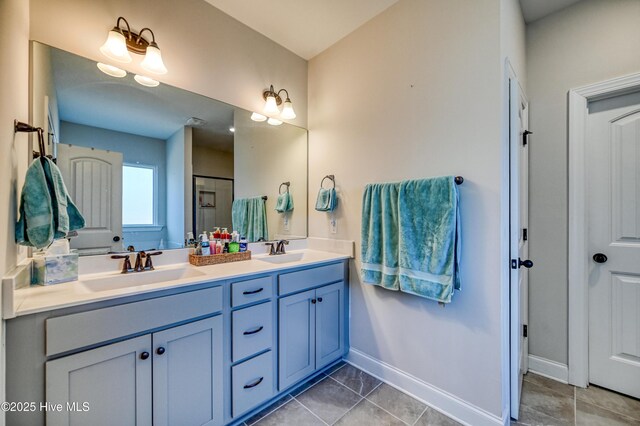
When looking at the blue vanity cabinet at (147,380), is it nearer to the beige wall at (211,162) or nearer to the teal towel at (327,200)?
the beige wall at (211,162)

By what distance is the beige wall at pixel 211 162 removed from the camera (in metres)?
1.93

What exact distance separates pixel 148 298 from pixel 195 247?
0.67m

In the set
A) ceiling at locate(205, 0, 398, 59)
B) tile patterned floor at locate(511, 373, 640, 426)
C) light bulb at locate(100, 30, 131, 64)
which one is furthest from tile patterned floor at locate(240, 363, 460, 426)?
ceiling at locate(205, 0, 398, 59)

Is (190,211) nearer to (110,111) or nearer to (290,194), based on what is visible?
(110,111)

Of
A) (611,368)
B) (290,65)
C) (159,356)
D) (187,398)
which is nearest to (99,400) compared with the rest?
(159,356)

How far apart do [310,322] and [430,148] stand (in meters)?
1.44

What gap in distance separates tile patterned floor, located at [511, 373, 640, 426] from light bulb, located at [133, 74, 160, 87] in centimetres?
297

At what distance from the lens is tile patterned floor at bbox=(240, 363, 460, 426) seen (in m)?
1.58

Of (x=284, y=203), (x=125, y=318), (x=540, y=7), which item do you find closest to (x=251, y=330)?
(x=125, y=318)

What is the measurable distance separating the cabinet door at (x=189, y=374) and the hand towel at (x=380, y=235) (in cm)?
107

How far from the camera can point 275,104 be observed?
7.48 ft

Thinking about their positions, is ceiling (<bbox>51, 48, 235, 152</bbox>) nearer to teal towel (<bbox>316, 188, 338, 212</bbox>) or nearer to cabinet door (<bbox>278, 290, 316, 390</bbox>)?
teal towel (<bbox>316, 188, 338, 212</bbox>)

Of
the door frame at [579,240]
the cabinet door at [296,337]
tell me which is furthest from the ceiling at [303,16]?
the cabinet door at [296,337]

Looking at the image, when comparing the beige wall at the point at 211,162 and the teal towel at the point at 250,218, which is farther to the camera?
the teal towel at the point at 250,218
